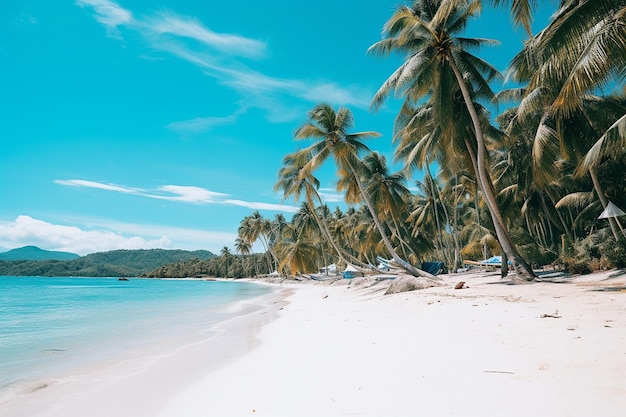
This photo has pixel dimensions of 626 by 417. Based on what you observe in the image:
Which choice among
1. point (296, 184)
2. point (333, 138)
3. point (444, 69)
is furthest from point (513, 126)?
point (296, 184)

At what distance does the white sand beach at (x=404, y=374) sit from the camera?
3150 mm

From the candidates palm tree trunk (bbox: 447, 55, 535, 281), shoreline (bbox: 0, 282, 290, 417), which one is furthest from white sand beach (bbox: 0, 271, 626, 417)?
palm tree trunk (bbox: 447, 55, 535, 281)

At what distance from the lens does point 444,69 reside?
14.0 m

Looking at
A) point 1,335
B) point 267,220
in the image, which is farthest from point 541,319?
point 267,220

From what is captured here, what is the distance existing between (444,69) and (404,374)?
13.1 meters

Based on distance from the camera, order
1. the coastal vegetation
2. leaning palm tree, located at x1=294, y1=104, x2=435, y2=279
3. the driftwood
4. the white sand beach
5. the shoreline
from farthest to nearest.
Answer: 1. leaning palm tree, located at x1=294, y1=104, x2=435, y2=279
2. the driftwood
3. the coastal vegetation
4. the shoreline
5. the white sand beach

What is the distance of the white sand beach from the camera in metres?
3.15

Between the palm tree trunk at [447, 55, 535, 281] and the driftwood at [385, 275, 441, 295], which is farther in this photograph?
the driftwood at [385, 275, 441, 295]

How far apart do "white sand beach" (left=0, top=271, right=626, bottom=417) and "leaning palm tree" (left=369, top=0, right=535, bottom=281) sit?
5.99 m

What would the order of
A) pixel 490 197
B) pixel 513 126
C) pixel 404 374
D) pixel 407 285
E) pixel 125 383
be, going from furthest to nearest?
1. pixel 513 126
2. pixel 407 285
3. pixel 490 197
4. pixel 125 383
5. pixel 404 374

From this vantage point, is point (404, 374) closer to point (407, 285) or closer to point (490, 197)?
point (407, 285)

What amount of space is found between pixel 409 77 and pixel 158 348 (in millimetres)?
12562

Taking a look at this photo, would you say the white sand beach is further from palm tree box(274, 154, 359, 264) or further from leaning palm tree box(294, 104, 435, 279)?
palm tree box(274, 154, 359, 264)

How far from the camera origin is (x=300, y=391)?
13.2 ft
